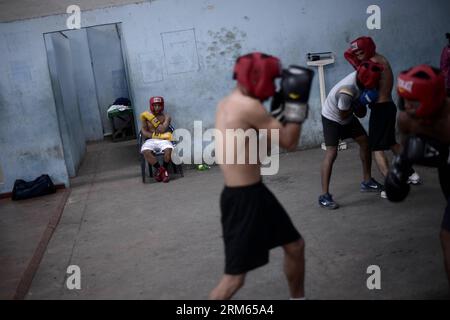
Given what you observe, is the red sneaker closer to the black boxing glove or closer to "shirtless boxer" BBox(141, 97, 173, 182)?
"shirtless boxer" BBox(141, 97, 173, 182)

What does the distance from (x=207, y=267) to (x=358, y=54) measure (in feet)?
8.01

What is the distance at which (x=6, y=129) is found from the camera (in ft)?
24.8

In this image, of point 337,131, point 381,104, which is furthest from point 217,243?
point 381,104

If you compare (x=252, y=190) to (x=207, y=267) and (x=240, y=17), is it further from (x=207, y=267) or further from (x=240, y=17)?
(x=240, y=17)

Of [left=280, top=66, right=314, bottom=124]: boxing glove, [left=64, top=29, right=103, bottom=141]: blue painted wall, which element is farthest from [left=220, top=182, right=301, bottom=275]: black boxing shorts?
[left=64, top=29, right=103, bottom=141]: blue painted wall

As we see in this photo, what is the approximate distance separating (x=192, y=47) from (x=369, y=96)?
11.9ft

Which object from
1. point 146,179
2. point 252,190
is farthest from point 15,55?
point 252,190

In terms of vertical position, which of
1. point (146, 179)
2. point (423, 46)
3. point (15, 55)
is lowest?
point (146, 179)

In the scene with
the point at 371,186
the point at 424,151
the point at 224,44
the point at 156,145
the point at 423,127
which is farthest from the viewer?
the point at 224,44

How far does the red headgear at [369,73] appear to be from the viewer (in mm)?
4586

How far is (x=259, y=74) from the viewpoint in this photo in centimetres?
269

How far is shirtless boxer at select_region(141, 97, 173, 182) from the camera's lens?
292 inches

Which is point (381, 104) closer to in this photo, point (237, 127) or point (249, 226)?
point (237, 127)
